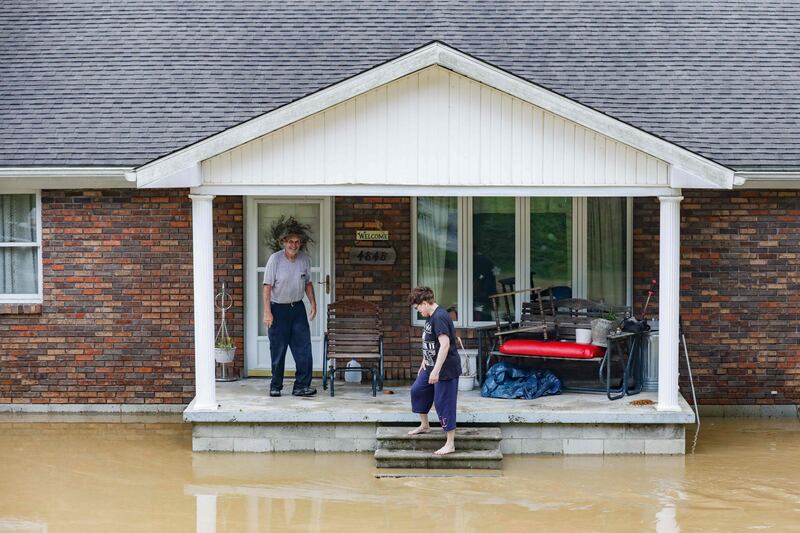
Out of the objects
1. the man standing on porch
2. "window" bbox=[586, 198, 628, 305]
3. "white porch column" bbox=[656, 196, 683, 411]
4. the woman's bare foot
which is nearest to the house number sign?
the man standing on porch

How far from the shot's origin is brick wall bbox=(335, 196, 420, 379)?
13.4 m

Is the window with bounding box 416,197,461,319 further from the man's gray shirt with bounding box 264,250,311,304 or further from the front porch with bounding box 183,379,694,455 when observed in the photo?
the front porch with bounding box 183,379,694,455

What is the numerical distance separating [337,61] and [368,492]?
607 centimetres

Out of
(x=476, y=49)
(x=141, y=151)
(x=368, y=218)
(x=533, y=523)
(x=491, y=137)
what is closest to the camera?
(x=533, y=523)

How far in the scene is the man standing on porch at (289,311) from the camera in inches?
473

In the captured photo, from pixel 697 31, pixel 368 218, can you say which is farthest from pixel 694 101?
pixel 368 218

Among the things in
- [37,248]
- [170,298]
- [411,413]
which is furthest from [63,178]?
[411,413]

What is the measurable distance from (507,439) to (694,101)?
15.8 ft

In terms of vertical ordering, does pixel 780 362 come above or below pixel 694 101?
below

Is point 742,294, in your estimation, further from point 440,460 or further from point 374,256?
point 440,460

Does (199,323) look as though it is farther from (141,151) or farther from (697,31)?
(697,31)

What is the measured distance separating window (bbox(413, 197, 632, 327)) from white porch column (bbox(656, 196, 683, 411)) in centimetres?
201

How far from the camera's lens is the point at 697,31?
15.0m

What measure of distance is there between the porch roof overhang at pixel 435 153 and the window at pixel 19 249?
2973mm
